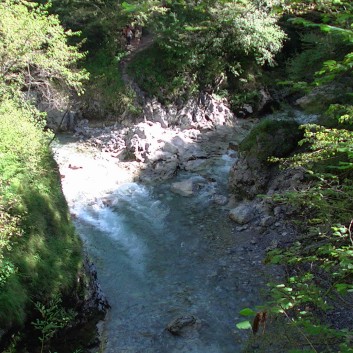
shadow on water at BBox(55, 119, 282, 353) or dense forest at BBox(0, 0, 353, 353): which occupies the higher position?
dense forest at BBox(0, 0, 353, 353)

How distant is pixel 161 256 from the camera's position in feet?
32.7

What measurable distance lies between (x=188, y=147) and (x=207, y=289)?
8.02 meters

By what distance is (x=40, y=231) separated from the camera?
7508 millimetres

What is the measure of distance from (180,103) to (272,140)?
22.6 feet

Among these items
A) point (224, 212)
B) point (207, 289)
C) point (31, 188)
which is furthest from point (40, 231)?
point (224, 212)

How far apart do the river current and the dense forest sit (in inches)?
46.3

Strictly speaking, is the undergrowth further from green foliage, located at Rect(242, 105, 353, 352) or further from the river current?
green foliage, located at Rect(242, 105, 353, 352)

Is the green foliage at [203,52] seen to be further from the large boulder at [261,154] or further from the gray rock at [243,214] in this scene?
the gray rock at [243,214]

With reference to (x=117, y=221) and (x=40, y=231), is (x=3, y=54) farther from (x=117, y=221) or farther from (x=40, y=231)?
(x=117, y=221)

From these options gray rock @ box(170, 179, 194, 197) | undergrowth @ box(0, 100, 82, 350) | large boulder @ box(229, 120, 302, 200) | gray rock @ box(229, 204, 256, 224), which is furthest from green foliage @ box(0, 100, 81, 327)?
large boulder @ box(229, 120, 302, 200)

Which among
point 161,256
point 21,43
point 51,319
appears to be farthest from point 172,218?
point 21,43

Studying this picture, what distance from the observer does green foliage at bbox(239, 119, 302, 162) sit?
12008 millimetres

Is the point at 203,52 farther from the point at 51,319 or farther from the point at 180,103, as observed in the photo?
the point at 51,319

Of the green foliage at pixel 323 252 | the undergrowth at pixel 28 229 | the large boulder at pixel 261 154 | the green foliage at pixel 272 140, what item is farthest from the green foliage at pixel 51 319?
the green foliage at pixel 272 140
